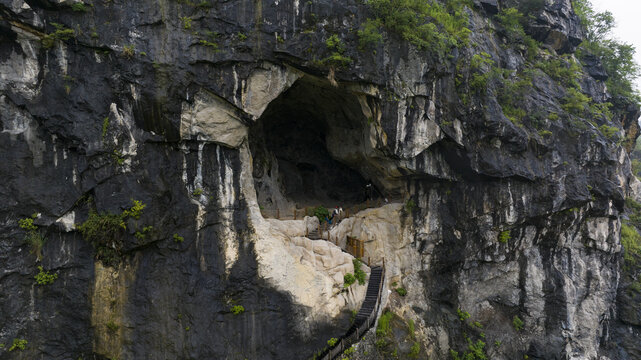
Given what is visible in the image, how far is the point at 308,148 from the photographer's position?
19344 mm

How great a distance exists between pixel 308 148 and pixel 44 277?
42.2 ft

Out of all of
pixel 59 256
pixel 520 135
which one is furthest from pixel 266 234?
pixel 520 135

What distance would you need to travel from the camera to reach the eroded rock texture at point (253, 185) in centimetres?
1000

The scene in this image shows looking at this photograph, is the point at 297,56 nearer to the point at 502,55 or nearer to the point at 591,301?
the point at 502,55

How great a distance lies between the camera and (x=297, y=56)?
38.9ft

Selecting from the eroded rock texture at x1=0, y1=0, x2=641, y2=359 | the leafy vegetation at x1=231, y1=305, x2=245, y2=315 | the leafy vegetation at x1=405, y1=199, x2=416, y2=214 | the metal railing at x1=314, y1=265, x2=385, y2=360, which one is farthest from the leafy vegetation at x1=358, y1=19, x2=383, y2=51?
the leafy vegetation at x1=231, y1=305, x2=245, y2=315

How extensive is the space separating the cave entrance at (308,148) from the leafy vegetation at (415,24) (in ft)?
9.06

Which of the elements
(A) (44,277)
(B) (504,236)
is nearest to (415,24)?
(B) (504,236)

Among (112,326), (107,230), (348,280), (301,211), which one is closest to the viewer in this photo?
(107,230)

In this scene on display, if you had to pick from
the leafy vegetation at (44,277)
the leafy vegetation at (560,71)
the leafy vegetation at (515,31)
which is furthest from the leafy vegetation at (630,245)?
the leafy vegetation at (44,277)

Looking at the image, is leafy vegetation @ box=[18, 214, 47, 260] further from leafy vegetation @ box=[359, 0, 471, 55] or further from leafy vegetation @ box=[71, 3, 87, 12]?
leafy vegetation @ box=[359, 0, 471, 55]

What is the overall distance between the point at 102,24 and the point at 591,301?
25.8 metres

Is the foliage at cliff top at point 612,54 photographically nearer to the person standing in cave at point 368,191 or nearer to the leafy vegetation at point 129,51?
the person standing in cave at point 368,191

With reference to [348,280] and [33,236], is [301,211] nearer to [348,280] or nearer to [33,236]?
[348,280]
